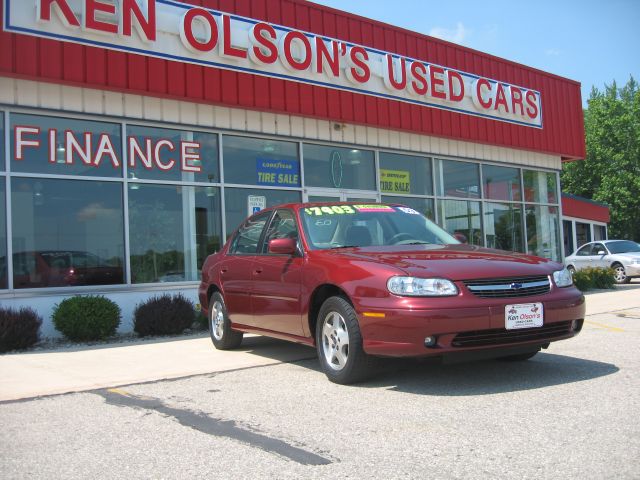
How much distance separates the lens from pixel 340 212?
6332 mm

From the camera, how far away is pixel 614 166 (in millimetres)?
43719

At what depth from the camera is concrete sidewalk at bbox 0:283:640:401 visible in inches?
235

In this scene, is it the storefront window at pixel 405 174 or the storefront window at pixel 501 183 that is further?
the storefront window at pixel 501 183

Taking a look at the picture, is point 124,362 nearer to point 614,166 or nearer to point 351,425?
point 351,425

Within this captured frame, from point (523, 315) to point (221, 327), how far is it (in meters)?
3.82

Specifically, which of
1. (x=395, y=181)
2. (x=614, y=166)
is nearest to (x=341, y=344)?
(x=395, y=181)

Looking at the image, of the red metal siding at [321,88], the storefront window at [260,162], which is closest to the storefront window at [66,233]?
the red metal siding at [321,88]

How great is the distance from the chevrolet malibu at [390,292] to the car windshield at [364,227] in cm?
1

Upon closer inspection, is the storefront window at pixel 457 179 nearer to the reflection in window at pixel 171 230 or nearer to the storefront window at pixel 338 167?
the storefront window at pixel 338 167

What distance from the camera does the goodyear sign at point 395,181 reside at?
14.8 meters

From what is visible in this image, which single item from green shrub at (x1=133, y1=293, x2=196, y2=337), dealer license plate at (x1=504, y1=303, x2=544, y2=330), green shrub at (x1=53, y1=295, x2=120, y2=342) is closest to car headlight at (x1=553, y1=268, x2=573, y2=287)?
dealer license plate at (x1=504, y1=303, x2=544, y2=330)

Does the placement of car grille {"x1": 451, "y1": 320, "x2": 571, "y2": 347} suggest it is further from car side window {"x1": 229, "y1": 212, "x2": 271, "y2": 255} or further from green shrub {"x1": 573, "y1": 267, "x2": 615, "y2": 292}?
green shrub {"x1": 573, "y1": 267, "x2": 615, "y2": 292}

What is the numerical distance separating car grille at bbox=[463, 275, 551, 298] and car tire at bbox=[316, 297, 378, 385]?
95 centimetres

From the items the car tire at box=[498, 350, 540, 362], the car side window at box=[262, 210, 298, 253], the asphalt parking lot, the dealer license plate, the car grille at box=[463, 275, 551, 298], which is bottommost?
the asphalt parking lot
